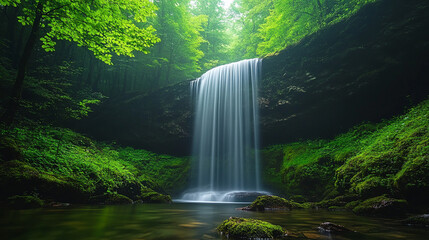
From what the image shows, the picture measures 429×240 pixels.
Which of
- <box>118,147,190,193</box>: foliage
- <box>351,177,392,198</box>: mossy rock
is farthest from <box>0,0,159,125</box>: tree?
<box>118,147,190,193</box>: foliage

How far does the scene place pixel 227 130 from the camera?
1488cm

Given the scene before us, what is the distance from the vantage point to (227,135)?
14.9 m

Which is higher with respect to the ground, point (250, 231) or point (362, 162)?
point (362, 162)

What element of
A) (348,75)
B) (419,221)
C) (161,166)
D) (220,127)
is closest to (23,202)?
(419,221)

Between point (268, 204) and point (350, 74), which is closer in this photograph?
point (268, 204)

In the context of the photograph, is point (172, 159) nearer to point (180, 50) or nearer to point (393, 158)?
point (180, 50)

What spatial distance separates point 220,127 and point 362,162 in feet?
30.4

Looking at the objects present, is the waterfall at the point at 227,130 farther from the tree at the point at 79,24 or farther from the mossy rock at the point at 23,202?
the mossy rock at the point at 23,202

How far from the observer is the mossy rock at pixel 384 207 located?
4.63 m

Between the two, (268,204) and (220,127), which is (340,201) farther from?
(220,127)

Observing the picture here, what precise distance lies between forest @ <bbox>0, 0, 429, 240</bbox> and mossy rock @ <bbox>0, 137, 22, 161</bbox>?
66 millimetres

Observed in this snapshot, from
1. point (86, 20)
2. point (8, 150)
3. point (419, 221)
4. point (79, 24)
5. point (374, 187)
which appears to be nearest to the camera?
point (419, 221)

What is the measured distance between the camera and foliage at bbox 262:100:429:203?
196 inches

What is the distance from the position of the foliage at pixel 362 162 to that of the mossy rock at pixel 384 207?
1.03ft
